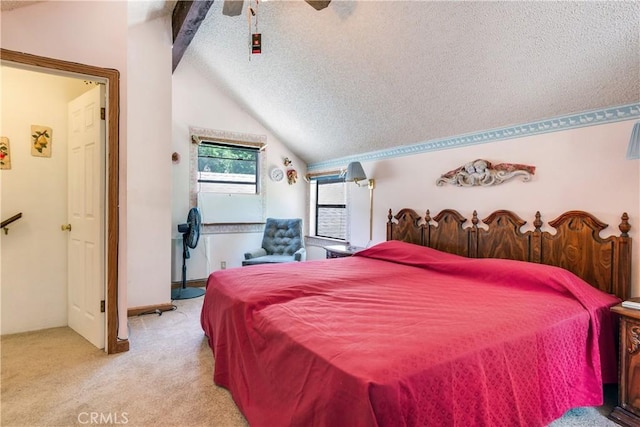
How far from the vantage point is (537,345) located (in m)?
1.65

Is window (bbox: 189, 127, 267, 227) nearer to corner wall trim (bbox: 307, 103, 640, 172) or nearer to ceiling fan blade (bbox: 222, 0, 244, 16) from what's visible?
corner wall trim (bbox: 307, 103, 640, 172)

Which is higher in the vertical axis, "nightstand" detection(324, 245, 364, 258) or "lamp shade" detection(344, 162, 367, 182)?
"lamp shade" detection(344, 162, 367, 182)

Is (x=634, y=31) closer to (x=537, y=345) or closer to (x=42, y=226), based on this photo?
(x=537, y=345)

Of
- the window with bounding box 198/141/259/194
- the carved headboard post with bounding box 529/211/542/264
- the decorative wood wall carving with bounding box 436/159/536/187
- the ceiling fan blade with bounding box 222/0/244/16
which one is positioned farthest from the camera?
the window with bounding box 198/141/259/194

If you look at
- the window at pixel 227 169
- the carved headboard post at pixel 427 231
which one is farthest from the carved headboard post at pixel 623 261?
the window at pixel 227 169

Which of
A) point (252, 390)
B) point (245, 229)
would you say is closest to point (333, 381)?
point (252, 390)

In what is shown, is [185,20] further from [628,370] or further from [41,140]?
[628,370]

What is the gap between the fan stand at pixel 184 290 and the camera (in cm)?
430

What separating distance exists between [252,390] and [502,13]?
9.22 ft

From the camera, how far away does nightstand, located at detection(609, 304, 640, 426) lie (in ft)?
6.21

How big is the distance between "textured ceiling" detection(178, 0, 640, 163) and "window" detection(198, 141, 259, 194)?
3.27ft

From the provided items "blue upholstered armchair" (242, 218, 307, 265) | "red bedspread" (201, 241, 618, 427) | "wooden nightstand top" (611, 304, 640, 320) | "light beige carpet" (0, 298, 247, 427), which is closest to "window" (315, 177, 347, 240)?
"blue upholstered armchair" (242, 218, 307, 265)

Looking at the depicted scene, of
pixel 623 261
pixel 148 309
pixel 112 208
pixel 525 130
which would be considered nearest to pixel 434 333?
pixel 623 261

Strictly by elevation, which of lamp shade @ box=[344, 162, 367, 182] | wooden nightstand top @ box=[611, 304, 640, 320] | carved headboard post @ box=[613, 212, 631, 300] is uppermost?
lamp shade @ box=[344, 162, 367, 182]
